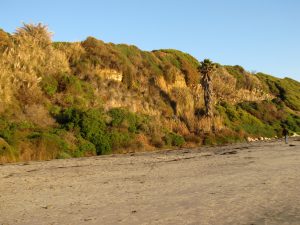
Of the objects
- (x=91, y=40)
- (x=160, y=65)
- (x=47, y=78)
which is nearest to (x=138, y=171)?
(x=47, y=78)

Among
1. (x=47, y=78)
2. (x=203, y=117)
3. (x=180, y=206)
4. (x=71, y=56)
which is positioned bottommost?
(x=180, y=206)

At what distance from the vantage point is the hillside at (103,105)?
25.4 meters

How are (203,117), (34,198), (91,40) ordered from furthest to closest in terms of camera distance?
(91,40) < (203,117) < (34,198)

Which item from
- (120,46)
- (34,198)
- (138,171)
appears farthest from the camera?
(120,46)

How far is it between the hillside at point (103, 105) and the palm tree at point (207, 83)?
0.92 metres

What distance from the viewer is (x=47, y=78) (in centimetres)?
3144

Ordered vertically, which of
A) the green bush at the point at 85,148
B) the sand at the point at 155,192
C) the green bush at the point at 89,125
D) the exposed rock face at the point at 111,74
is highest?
the exposed rock face at the point at 111,74

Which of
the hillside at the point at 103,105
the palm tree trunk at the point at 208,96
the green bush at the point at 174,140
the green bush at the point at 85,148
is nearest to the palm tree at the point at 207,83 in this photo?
the palm tree trunk at the point at 208,96

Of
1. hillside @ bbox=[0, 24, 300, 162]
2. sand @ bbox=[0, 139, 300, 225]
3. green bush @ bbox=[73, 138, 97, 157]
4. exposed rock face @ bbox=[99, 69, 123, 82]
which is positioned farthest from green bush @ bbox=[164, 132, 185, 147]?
sand @ bbox=[0, 139, 300, 225]

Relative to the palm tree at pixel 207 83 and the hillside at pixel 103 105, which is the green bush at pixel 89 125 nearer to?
the hillside at pixel 103 105

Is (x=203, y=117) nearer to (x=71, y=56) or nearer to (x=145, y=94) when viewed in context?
(x=145, y=94)

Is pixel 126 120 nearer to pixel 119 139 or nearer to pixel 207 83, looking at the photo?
pixel 119 139

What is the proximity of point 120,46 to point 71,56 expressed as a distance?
378 inches

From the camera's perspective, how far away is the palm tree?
37.8 metres
